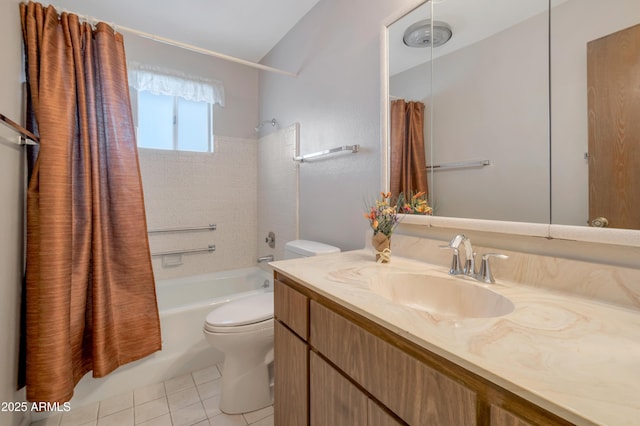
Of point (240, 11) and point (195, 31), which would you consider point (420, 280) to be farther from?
point (195, 31)

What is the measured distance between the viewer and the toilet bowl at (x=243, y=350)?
1.44m

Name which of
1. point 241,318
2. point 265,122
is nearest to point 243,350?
point 241,318

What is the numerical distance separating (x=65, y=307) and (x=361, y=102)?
1.80 m

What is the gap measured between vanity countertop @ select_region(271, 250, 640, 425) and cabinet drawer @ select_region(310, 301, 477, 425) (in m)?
0.06

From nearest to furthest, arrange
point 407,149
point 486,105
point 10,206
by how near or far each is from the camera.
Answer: point 486,105 → point 10,206 → point 407,149

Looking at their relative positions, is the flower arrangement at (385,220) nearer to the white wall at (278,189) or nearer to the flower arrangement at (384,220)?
the flower arrangement at (384,220)

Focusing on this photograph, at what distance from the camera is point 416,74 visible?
1.31m

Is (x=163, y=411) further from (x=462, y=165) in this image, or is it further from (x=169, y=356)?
(x=462, y=165)

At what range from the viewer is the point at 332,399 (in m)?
0.86

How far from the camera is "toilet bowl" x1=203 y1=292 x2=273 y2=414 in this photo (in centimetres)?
144

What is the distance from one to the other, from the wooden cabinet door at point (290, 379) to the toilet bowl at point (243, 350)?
341 mm

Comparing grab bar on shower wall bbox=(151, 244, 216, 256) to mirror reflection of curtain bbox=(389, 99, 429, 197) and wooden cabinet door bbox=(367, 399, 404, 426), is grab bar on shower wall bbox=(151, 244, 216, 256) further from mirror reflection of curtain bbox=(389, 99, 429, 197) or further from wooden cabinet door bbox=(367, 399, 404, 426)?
wooden cabinet door bbox=(367, 399, 404, 426)

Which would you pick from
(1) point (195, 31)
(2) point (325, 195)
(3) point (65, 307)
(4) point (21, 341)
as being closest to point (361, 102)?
(2) point (325, 195)

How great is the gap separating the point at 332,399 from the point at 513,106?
1.12m
